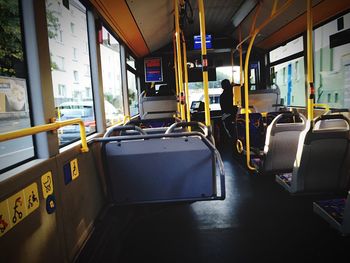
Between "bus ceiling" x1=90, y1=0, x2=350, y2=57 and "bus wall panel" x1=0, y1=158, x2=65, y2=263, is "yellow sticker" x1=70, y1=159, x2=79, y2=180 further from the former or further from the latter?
"bus ceiling" x1=90, y1=0, x2=350, y2=57

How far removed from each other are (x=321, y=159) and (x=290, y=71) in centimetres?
431

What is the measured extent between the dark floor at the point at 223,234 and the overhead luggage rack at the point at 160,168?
342 millimetres

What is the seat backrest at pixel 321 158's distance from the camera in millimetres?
2957

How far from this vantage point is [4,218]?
55.1 inches

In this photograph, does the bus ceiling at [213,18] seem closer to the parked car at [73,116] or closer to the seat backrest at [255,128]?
the parked car at [73,116]

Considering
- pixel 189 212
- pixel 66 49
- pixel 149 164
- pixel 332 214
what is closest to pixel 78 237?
pixel 149 164

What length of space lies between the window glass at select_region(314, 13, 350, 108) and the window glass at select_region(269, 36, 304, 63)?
0.52m

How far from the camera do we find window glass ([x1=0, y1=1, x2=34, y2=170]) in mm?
1755

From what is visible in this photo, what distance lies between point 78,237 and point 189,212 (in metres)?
1.27

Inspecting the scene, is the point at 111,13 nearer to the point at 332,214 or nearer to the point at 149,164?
the point at 149,164

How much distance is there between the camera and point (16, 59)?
1911 millimetres

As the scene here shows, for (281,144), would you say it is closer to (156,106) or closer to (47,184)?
(47,184)

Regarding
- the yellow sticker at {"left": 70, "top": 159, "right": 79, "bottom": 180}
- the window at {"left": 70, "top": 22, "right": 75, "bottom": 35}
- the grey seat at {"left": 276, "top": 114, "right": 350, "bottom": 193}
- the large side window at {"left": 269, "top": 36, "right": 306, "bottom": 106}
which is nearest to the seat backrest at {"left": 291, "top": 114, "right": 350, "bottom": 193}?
the grey seat at {"left": 276, "top": 114, "right": 350, "bottom": 193}

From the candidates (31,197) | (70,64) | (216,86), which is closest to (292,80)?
(216,86)
